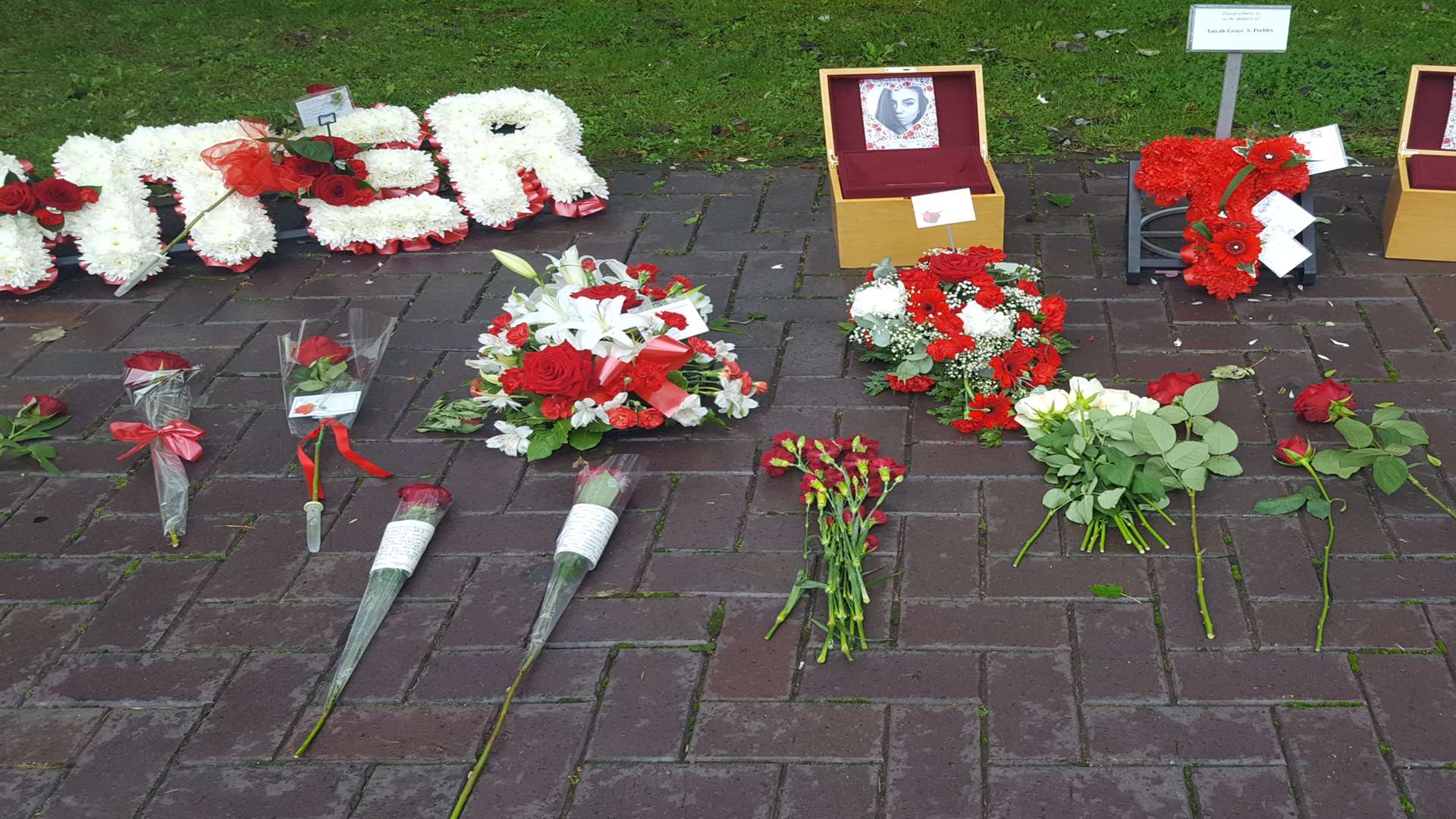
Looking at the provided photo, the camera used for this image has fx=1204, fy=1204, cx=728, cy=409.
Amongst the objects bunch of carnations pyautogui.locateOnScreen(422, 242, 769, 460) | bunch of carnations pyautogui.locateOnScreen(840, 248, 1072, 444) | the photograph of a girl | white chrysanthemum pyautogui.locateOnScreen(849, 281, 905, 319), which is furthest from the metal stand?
bunch of carnations pyautogui.locateOnScreen(422, 242, 769, 460)

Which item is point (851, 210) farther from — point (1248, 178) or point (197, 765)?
point (197, 765)

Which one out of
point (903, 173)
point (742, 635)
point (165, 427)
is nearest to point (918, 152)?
point (903, 173)

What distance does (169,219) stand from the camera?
4684 millimetres

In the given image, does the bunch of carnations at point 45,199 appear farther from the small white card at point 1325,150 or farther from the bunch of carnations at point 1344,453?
the small white card at point 1325,150

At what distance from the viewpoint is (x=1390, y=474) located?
2727mm

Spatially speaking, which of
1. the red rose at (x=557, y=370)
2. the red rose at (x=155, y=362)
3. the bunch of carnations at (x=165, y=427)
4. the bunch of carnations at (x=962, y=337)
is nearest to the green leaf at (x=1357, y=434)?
Result: the bunch of carnations at (x=962, y=337)

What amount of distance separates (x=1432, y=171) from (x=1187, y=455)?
5.71 feet

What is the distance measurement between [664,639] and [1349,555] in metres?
1.50

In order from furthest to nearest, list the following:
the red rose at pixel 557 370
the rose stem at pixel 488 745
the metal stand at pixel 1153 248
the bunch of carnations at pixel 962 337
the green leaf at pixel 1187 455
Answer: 1. the metal stand at pixel 1153 248
2. the bunch of carnations at pixel 962 337
3. the red rose at pixel 557 370
4. the green leaf at pixel 1187 455
5. the rose stem at pixel 488 745

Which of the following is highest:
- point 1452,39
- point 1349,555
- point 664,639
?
point 664,639

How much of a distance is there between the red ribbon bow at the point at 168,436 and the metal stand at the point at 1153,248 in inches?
110

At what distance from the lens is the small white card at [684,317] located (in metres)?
3.14

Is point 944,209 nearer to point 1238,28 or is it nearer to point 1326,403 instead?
point 1238,28

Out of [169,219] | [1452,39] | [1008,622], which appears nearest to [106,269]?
[169,219]
